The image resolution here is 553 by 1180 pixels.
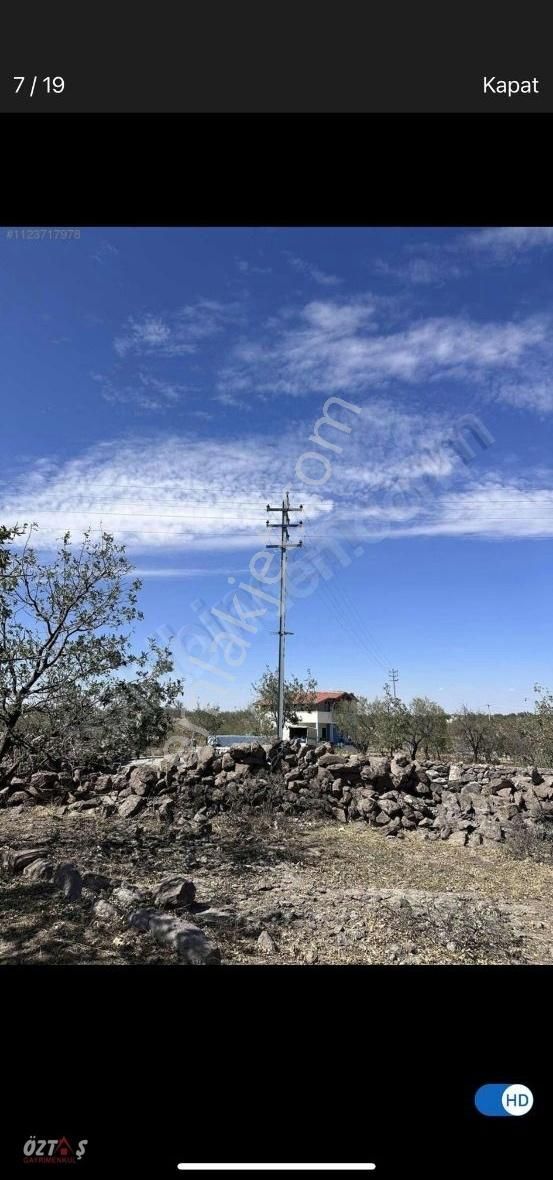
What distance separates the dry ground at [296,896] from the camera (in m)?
3.32

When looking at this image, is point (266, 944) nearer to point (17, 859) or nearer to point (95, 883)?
point (95, 883)

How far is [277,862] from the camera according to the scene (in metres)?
5.73

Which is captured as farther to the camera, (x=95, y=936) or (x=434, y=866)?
(x=434, y=866)

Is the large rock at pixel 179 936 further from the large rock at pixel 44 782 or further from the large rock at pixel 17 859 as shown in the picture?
the large rock at pixel 44 782

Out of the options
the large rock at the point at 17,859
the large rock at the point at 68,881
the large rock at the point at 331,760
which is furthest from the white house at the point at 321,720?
the large rock at the point at 68,881

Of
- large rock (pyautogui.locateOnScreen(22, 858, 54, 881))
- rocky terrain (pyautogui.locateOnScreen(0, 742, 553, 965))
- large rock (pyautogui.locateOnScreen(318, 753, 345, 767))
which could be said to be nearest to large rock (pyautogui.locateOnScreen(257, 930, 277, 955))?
rocky terrain (pyautogui.locateOnScreen(0, 742, 553, 965))

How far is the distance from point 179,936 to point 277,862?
2649 millimetres

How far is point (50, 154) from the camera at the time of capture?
108cm

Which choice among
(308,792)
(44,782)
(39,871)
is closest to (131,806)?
(44,782)
